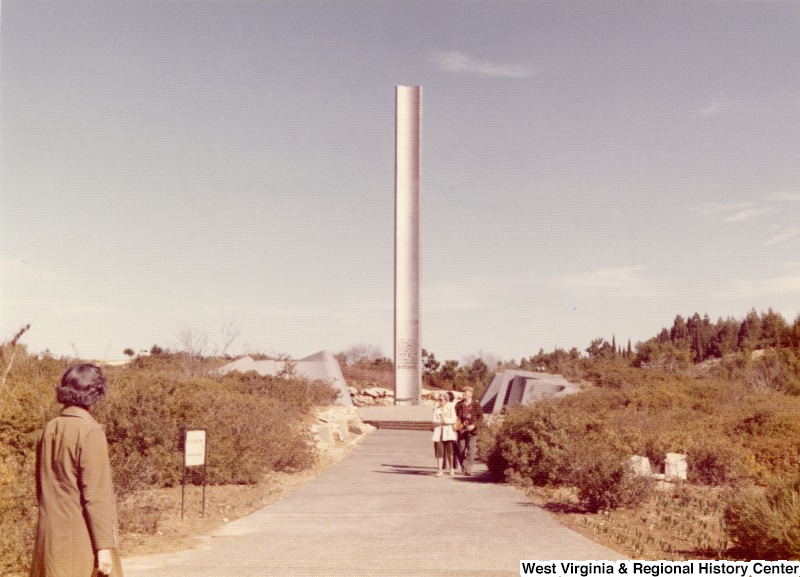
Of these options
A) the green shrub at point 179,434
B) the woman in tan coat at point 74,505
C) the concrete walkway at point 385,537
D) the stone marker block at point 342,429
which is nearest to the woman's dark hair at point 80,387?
the woman in tan coat at point 74,505

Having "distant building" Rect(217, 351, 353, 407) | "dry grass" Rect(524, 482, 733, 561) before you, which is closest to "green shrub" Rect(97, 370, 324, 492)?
"dry grass" Rect(524, 482, 733, 561)

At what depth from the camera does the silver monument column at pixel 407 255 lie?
39406 mm

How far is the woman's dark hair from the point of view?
445 centimetres

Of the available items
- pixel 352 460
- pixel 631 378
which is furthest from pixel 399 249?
pixel 352 460

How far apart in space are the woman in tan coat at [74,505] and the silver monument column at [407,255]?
3496cm

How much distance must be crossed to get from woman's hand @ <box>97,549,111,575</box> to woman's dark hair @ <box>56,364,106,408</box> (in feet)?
2.63

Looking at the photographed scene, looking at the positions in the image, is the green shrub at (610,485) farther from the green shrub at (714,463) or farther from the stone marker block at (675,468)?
the green shrub at (714,463)

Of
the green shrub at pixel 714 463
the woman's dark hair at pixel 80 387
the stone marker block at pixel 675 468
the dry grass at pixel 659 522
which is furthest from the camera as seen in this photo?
the stone marker block at pixel 675 468

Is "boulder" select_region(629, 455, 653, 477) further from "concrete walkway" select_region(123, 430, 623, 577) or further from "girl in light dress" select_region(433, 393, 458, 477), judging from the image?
"girl in light dress" select_region(433, 393, 458, 477)

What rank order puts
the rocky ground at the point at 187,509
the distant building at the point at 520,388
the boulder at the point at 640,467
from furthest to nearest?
1. the distant building at the point at 520,388
2. the boulder at the point at 640,467
3. the rocky ground at the point at 187,509

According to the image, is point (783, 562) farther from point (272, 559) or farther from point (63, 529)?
point (63, 529)

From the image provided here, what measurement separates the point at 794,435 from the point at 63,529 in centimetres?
1453

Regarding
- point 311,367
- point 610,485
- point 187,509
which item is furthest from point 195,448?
point 311,367

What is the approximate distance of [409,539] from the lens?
8.77 metres
